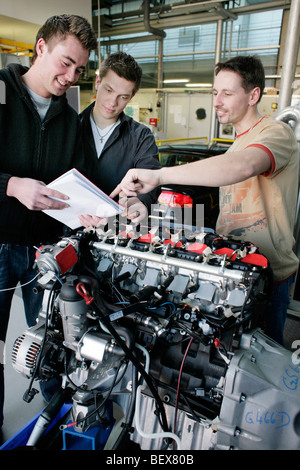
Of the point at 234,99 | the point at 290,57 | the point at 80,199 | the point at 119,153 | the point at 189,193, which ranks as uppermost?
the point at 290,57

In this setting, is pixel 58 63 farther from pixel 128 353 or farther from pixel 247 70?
pixel 128 353

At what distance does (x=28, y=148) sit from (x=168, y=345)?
1.18 metres

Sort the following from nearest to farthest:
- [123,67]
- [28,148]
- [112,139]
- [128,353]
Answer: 1. [128,353]
2. [28,148]
3. [123,67]
4. [112,139]

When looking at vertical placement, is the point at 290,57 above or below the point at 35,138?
above

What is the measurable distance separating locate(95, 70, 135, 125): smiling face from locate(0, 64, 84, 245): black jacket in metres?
0.23

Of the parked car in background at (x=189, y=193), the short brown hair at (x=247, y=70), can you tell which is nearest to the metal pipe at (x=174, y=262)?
the short brown hair at (x=247, y=70)

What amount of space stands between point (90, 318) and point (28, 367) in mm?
348

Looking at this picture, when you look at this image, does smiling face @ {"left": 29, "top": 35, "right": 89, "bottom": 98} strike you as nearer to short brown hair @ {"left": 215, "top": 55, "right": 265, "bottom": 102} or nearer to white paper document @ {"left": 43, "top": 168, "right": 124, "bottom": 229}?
white paper document @ {"left": 43, "top": 168, "right": 124, "bottom": 229}

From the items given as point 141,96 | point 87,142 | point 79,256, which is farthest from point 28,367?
point 141,96

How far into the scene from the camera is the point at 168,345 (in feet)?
4.50

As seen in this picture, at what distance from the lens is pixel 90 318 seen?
1.40 meters

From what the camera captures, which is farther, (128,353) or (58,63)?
(58,63)

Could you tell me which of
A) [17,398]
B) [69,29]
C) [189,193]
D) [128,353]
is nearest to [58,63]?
[69,29]

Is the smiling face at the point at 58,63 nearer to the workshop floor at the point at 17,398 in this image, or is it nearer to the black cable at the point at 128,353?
the black cable at the point at 128,353
